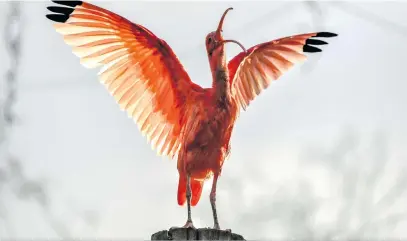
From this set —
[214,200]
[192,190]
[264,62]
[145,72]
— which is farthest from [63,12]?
[264,62]

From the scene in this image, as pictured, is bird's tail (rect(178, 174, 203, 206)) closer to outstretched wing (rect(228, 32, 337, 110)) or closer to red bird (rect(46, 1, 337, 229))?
red bird (rect(46, 1, 337, 229))

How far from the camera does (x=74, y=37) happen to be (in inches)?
561

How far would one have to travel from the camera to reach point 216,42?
13555mm

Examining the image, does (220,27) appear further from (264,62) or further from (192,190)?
(264,62)

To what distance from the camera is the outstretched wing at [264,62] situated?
612 inches

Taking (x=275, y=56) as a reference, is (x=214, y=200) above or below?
below

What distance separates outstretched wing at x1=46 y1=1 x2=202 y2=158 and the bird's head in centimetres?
75

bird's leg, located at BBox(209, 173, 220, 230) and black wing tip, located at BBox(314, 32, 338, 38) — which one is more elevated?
black wing tip, located at BBox(314, 32, 338, 38)

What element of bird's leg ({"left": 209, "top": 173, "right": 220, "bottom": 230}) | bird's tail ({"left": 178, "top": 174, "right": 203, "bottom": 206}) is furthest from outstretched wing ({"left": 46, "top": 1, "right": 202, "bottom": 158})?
bird's leg ({"left": 209, "top": 173, "right": 220, "bottom": 230})

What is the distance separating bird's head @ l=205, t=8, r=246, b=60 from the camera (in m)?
13.5

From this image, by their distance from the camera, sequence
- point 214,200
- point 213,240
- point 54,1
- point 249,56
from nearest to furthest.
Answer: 1. point 213,240
2. point 214,200
3. point 54,1
4. point 249,56

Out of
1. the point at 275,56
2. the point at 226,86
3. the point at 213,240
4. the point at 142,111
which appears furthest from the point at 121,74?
the point at 213,240

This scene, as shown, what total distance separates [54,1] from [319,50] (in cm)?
508

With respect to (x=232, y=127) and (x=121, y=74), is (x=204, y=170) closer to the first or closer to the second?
(x=232, y=127)
